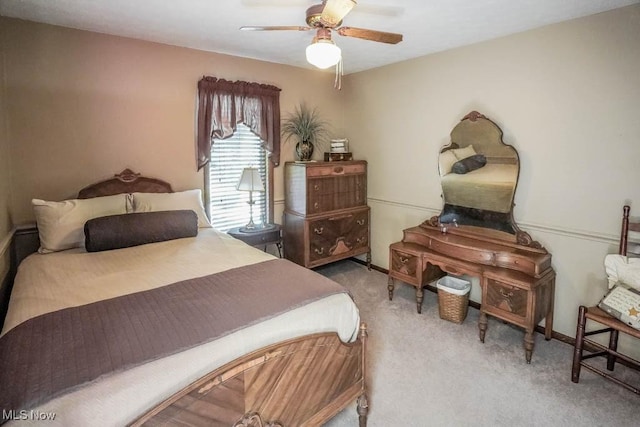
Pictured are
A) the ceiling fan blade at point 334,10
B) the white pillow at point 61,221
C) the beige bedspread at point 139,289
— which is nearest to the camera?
the beige bedspread at point 139,289

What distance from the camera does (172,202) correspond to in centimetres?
317

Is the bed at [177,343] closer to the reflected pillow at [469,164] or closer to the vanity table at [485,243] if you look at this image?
the vanity table at [485,243]

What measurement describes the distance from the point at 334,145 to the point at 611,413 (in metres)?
3.43

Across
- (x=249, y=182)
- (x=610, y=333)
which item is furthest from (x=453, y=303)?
(x=249, y=182)

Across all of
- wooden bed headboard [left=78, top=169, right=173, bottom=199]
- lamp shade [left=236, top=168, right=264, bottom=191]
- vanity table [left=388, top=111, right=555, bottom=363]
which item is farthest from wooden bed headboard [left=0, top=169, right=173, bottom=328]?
vanity table [left=388, top=111, right=555, bottom=363]

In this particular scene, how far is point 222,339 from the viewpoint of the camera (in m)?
1.46

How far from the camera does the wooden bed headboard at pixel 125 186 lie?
3041 millimetres

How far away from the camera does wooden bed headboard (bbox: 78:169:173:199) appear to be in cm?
304

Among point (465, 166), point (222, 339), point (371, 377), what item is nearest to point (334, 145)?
point (465, 166)

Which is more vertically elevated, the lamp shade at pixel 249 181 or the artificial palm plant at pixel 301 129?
the artificial palm plant at pixel 301 129

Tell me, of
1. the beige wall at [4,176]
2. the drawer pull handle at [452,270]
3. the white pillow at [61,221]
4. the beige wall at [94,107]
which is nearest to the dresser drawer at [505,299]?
the drawer pull handle at [452,270]

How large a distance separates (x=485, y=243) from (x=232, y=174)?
8.65 feet

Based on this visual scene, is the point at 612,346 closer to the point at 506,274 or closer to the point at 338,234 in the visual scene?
the point at 506,274

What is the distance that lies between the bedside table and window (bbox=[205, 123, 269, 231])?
0.20m
